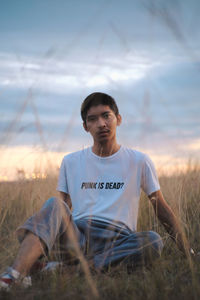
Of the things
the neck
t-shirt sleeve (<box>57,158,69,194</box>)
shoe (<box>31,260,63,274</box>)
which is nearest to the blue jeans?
shoe (<box>31,260,63,274</box>)

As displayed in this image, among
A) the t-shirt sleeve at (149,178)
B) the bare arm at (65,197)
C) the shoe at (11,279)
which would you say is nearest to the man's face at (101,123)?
the t-shirt sleeve at (149,178)

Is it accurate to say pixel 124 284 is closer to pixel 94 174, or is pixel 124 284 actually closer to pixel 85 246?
pixel 85 246

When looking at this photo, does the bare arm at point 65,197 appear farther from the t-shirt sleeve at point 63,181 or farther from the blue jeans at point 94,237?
the blue jeans at point 94,237

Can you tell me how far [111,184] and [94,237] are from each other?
39 cm

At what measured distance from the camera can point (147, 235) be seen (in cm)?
223

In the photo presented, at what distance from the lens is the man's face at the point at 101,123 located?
8.20ft

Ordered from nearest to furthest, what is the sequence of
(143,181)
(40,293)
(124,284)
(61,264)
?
(40,293), (124,284), (61,264), (143,181)

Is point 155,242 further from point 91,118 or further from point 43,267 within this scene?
point 91,118

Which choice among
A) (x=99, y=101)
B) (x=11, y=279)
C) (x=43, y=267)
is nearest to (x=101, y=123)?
(x=99, y=101)

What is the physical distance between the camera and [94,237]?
7.71 ft

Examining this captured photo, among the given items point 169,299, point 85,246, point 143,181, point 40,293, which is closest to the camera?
point 169,299

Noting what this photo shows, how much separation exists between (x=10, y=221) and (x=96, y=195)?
159cm

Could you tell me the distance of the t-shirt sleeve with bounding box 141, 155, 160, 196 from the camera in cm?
249

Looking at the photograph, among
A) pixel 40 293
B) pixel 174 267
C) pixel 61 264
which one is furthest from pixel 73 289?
pixel 174 267
